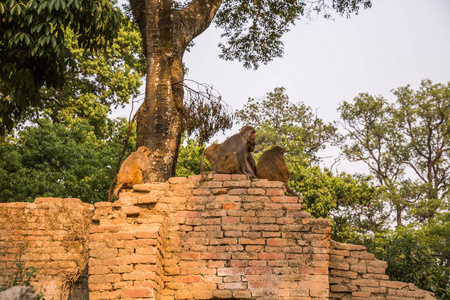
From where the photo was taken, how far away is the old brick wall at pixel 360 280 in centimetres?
758

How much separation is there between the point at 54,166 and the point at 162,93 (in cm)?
825

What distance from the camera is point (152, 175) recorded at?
9.77 m

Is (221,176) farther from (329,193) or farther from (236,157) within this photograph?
(329,193)

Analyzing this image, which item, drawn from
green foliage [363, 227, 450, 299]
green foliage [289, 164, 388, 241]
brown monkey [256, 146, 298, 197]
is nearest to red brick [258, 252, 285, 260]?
brown monkey [256, 146, 298, 197]

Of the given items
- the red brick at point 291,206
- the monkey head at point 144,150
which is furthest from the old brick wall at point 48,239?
the red brick at point 291,206

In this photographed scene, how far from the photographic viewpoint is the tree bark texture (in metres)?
10.0

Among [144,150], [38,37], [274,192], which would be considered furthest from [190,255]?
[38,37]

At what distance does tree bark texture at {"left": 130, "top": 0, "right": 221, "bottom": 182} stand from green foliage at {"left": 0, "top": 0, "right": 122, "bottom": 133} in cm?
146

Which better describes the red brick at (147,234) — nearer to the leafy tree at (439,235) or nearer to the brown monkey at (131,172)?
the brown monkey at (131,172)

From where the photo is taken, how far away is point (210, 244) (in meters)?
7.22

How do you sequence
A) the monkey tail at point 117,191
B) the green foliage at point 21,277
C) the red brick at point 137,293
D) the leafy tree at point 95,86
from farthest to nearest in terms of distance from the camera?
the leafy tree at point 95,86, the monkey tail at point 117,191, the green foliage at point 21,277, the red brick at point 137,293

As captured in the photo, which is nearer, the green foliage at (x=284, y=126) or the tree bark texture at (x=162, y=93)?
the tree bark texture at (x=162, y=93)

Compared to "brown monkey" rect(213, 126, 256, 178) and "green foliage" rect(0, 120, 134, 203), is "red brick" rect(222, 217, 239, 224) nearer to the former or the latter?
"brown monkey" rect(213, 126, 256, 178)

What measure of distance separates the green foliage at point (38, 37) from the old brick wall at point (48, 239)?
5.82 feet
